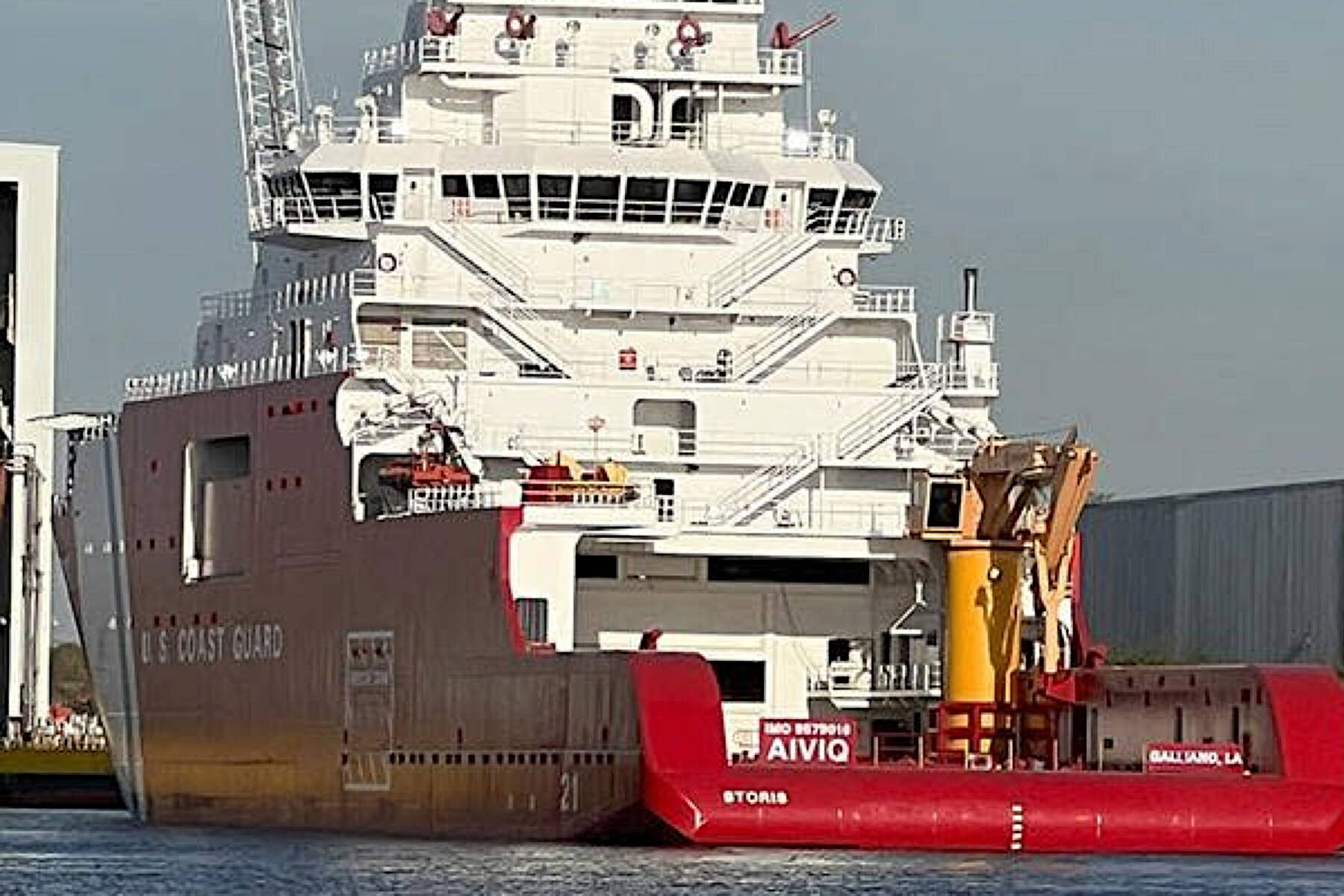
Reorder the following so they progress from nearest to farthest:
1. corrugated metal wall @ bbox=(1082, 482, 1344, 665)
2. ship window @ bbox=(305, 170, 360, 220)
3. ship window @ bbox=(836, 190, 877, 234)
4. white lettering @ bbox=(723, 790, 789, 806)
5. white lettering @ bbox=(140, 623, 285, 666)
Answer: white lettering @ bbox=(723, 790, 789, 806) → white lettering @ bbox=(140, 623, 285, 666) → ship window @ bbox=(305, 170, 360, 220) → ship window @ bbox=(836, 190, 877, 234) → corrugated metal wall @ bbox=(1082, 482, 1344, 665)

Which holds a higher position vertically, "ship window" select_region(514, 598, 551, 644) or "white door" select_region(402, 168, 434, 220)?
"white door" select_region(402, 168, 434, 220)

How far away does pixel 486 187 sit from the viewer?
57281 mm

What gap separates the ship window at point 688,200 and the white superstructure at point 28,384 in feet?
97.9

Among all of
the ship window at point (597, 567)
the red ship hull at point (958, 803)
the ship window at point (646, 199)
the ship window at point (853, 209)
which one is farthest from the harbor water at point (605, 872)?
the ship window at point (853, 209)

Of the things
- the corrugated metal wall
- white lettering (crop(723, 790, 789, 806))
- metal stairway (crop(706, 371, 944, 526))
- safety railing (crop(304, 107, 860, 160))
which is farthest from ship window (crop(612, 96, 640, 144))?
the corrugated metal wall

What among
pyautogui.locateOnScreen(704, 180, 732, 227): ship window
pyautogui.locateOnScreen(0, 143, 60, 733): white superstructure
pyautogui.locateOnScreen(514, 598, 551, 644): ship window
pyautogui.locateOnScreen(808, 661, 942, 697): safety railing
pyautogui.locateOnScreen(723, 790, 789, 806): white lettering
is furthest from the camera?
pyautogui.locateOnScreen(0, 143, 60, 733): white superstructure

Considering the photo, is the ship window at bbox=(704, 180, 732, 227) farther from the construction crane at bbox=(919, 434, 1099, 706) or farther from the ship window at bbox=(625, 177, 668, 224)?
the construction crane at bbox=(919, 434, 1099, 706)

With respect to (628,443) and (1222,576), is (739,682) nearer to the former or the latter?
(628,443)

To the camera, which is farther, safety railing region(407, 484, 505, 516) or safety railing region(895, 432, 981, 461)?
safety railing region(895, 432, 981, 461)

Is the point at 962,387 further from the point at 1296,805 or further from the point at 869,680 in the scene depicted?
the point at 1296,805

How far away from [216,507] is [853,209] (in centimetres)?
873

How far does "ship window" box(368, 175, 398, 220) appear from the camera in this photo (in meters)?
57.6

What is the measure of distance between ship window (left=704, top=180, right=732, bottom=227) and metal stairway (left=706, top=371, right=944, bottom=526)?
3756mm

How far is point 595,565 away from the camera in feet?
176
